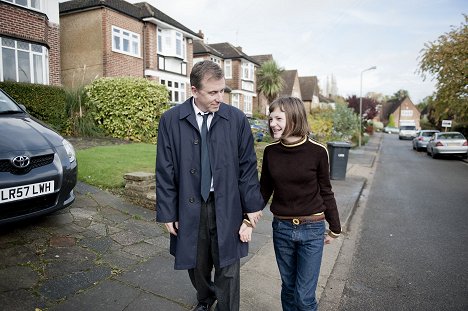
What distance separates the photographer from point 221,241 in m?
2.23

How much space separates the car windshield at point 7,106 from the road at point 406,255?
4328 millimetres

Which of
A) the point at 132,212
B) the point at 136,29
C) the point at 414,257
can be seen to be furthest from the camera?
the point at 136,29

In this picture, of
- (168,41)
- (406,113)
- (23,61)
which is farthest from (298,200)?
(406,113)

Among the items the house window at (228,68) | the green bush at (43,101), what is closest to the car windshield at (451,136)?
the green bush at (43,101)

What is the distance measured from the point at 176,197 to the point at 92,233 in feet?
7.26

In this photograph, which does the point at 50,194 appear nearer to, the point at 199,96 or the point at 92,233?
the point at 92,233

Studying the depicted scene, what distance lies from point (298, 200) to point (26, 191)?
2.62 meters

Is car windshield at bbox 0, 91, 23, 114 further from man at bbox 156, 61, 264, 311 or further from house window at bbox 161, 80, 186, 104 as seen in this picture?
house window at bbox 161, 80, 186, 104

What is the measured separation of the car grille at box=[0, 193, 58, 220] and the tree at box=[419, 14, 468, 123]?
742 inches

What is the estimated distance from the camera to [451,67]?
54.2 feet

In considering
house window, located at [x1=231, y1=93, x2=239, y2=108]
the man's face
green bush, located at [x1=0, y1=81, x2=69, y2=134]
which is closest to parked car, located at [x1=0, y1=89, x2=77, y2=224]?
the man's face

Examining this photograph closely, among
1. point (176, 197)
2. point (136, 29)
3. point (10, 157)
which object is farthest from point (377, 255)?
point (136, 29)

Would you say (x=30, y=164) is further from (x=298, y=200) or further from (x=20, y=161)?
(x=298, y=200)

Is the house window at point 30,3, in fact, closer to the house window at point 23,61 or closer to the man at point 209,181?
the house window at point 23,61
